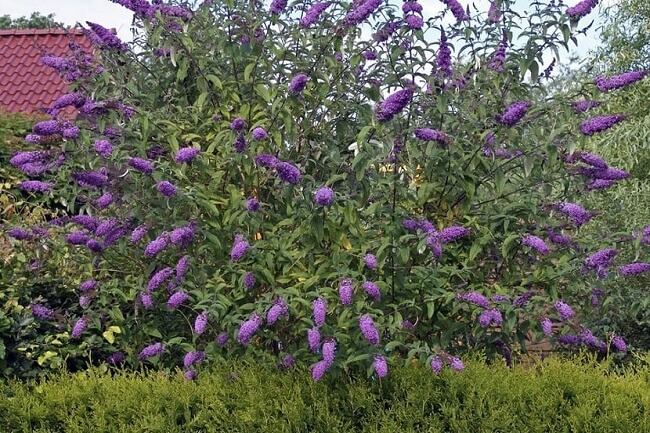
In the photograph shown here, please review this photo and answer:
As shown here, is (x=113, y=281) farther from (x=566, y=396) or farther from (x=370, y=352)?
(x=566, y=396)

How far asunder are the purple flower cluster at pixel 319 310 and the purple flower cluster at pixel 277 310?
0.14m

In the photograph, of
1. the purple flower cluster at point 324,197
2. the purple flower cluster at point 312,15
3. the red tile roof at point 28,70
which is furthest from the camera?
the red tile roof at point 28,70

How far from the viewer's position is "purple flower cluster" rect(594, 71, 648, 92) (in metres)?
4.03

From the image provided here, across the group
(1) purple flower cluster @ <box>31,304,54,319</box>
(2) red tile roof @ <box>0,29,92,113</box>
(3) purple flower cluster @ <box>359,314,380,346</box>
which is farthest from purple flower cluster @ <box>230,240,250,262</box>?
(2) red tile roof @ <box>0,29,92,113</box>

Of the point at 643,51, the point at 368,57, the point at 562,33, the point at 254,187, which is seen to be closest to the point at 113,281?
the point at 254,187

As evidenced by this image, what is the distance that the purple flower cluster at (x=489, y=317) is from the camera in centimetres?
397

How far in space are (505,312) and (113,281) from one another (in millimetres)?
2074

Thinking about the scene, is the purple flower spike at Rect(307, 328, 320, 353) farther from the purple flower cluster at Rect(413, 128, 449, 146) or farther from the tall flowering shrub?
the purple flower cluster at Rect(413, 128, 449, 146)

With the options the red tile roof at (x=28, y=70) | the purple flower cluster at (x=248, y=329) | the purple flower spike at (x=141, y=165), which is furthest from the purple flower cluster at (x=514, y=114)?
the red tile roof at (x=28, y=70)

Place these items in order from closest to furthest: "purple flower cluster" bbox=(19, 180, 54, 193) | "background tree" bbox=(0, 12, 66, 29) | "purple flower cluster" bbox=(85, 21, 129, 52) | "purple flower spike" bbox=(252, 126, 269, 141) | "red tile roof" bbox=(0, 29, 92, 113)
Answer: "purple flower spike" bbox=(252, 126, 269, 141), "purple flower cluster" bbox=(85, 21, 129, 52), "purple flower cluster" bbox=(19, 180, 54, 193), "red tile roof" bbox=(0, 29, 92, 113), "background tree" bbox=(0, 12, 66, 29)

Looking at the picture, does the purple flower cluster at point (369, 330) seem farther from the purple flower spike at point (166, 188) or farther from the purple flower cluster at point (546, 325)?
the purple flower spike at point (166, 188)

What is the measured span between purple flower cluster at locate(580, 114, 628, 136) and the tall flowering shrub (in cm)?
1

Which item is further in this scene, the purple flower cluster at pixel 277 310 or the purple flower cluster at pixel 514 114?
the purple flower cluster at pixel 514 114

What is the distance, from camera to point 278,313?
3.80m
